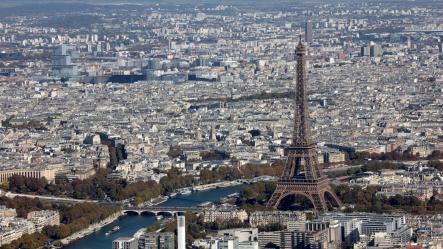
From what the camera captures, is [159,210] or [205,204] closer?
[159,210]

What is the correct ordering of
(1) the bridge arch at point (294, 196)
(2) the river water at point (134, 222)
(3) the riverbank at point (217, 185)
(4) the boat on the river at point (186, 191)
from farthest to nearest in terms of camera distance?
(3) the riverbank at point (217, 185) < (4) the boat on the river at point (186, 191) < (1) the bridge arch at point (294, 196) < (2) the river water at point (134, 222)

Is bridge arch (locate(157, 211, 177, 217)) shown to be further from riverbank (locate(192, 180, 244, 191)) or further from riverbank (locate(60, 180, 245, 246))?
riverbank (locate(192, 180, 244, 191))

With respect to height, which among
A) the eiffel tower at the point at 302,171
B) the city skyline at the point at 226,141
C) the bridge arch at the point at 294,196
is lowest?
the city skyline at the point at 226,141

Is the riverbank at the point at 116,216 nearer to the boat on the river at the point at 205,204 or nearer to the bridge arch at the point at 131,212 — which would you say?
the bridge arch at the point at 131,212

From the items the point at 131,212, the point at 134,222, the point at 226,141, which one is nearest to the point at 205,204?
the point at 131,212

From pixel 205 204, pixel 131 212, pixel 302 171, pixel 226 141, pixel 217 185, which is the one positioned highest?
pixel 302 171

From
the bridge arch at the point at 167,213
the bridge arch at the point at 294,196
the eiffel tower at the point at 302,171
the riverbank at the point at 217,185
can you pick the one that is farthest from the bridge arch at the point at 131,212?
the riverbank at the point at 217,185

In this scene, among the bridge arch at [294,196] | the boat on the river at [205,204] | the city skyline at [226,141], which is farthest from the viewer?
the boat on the river at [205,204]

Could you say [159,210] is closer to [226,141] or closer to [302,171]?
[302,171]
